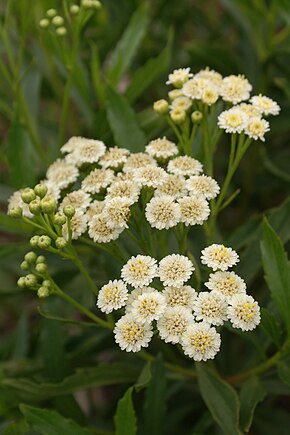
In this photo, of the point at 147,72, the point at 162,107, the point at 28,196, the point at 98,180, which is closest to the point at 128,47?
the point at 147,72

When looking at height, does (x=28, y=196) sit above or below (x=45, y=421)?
above

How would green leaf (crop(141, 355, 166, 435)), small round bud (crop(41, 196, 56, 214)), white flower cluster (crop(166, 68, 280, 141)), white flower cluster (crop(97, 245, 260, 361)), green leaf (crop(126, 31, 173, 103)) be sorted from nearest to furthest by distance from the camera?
white flower cluster (crop(97, 245, 260, 361))
small round bud (crop(41, 196, 56, 214))
white flower cluster (crop(166, 68, 280, 141))
green leaf (crop(141, 355, 166, 435))
green leaf (crop(126, 31, 173, 103))

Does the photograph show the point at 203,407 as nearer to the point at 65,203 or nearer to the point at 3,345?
the point at 3,345

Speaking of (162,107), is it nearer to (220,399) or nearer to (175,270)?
(175,270)

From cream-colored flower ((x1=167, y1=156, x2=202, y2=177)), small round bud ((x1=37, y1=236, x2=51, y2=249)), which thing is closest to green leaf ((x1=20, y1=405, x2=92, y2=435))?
small round bud ((x1=37, y1=236, x2=51, y2=249))

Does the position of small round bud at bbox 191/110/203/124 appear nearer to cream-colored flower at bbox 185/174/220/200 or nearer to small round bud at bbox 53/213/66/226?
cream-colored flower at bbox 185/174/220/200

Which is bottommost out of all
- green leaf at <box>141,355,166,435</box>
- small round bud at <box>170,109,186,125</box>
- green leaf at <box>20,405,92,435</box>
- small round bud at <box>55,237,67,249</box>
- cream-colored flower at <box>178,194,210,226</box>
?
green leaf at <box>141,355,166,435</box>
